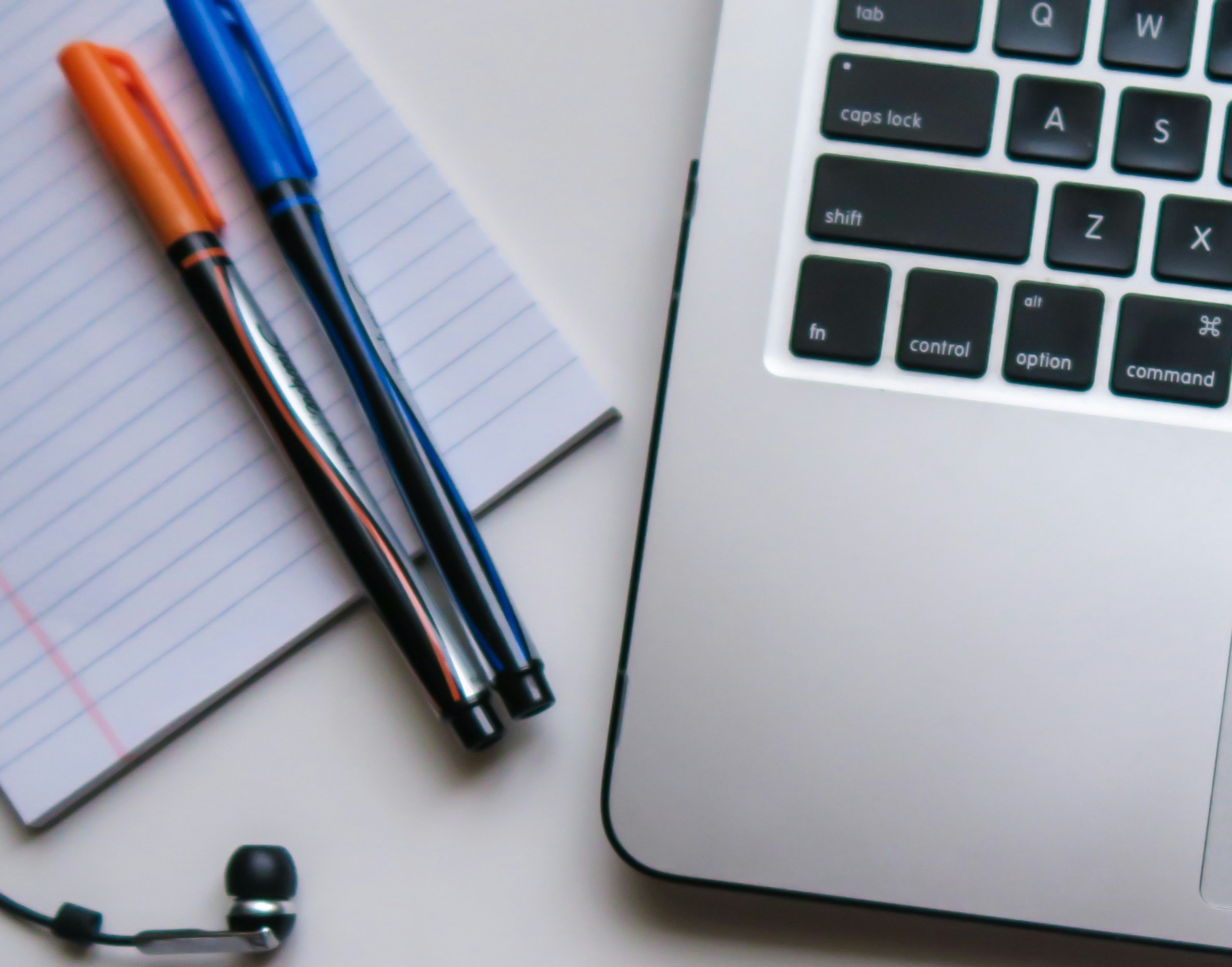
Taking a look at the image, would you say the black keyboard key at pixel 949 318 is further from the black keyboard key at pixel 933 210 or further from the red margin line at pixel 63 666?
the red margin line at pixel 63 666

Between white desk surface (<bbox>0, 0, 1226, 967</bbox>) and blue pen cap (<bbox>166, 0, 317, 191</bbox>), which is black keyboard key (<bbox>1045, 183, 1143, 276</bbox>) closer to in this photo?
white desk surface (<bbox>0, 0, 1226, 967</bbox>)

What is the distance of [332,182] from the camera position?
374mm

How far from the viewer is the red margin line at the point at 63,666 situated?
0.36 meters

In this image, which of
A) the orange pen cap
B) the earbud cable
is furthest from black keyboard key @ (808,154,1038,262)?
the earbud cable

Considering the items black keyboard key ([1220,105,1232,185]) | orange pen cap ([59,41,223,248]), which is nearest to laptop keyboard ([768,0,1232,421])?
black keyboard key ([1220,105,1232,185])

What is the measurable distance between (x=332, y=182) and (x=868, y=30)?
0.65 ft

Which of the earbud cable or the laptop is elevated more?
the laptop

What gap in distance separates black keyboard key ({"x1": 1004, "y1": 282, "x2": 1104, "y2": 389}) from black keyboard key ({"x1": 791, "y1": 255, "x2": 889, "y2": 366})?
0.04 meters

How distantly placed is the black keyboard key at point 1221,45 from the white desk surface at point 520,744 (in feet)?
0.56

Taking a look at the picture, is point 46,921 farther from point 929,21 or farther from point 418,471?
point 929,21

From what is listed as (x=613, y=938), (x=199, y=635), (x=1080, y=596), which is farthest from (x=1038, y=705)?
(x=199, y=635)

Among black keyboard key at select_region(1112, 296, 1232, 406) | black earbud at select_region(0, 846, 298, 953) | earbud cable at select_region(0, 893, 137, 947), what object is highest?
black keyboard key at select_region(1112, 296, 1232, 406)

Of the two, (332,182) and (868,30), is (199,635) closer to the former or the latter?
(332,182)

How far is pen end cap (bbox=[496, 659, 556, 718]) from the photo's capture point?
0.34 m
